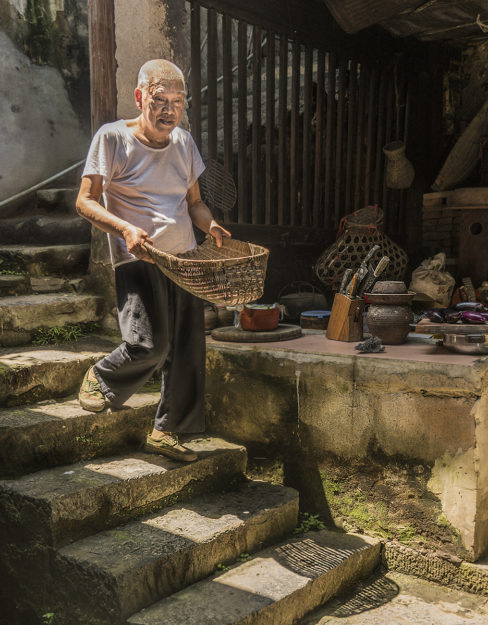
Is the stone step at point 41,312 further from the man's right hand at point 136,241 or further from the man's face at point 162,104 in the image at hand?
the man's face at point 162,104

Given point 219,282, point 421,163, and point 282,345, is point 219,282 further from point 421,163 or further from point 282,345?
point 421,163

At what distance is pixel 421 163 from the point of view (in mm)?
7328

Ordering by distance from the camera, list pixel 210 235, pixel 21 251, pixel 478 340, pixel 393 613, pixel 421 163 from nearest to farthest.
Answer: pixel 393 613 → pixel 210 235 → pixel 478 340 → pixel 21 251 → pixel 421 163

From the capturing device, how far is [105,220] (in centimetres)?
289

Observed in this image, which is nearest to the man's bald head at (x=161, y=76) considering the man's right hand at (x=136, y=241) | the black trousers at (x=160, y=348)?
the man's right hand at (x=136, y=241)

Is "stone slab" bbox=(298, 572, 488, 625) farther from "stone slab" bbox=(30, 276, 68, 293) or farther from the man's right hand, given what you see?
"stone slab" bbox=(30, 276, 68, 293)

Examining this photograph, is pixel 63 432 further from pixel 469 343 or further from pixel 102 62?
pixel 102 62

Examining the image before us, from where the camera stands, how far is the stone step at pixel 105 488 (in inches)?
111

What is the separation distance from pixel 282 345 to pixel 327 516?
1.08 meters

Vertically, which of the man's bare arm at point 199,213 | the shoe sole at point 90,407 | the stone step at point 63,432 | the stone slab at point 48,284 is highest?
the man's bare arm at point 199,213

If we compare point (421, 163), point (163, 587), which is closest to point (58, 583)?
→ point (163, 587)

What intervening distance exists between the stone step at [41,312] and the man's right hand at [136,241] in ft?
5.45

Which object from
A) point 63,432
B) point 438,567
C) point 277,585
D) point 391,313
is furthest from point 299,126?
point 277,585

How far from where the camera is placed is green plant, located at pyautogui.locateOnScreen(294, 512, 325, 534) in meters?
3.62
